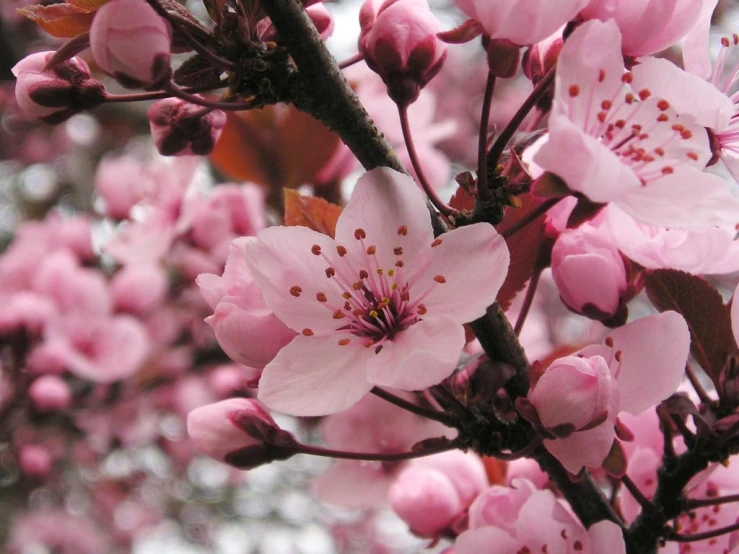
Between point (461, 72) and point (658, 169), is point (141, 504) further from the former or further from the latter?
point (658, 169)

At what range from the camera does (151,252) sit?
5.95 ft

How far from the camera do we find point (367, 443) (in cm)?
136

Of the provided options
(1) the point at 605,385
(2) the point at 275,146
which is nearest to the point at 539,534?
(1) the point at 605,385

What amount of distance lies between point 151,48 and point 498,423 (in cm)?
50

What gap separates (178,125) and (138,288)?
5.86 feet

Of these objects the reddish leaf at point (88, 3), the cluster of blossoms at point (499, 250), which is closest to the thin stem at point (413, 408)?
the cluster of blossoms at point (499, 250)

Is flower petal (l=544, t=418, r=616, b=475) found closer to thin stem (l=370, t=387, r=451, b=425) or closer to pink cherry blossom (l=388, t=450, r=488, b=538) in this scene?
thin stem (l=370, t=387, r=451, b=425)

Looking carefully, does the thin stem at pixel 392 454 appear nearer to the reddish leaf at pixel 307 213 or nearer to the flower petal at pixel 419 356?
the flower petal at pixel 419 356

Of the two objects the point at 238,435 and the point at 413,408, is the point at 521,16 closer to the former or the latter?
the point at 413,408

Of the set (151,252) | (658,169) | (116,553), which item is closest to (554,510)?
(658,169)

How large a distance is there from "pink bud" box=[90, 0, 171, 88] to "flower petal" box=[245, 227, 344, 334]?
19 cm

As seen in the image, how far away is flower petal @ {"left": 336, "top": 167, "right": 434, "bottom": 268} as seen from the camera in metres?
0.75

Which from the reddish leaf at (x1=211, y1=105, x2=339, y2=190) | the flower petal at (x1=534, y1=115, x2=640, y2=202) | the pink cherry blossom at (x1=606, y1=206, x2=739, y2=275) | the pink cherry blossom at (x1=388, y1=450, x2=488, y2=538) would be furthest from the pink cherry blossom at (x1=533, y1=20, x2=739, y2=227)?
the reddish leaf at (x1=211, y1=105, x2=339, y2=190)

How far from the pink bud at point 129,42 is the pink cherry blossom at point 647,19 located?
385 millimetres
